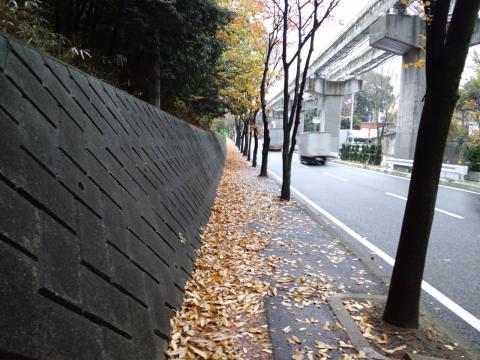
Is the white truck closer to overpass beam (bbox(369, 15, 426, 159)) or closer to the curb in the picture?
overpass beam (bbox(369, 15, 426, 159))

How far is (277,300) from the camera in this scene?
411cm

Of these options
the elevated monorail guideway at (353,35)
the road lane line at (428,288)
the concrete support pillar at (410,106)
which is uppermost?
the elevated monorail guideway at (353,35)

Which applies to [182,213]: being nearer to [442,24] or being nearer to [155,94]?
[442,24]

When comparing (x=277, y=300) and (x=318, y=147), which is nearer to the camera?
(x=277, y=300)

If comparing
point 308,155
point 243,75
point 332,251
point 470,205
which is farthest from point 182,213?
point 308,155

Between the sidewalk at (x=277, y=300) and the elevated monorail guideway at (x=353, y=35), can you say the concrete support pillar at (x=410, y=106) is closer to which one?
the elevated monorail guideway at (x=353, y=35)

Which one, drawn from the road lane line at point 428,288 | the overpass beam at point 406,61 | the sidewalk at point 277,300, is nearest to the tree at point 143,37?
the sidewalk at point 277,300

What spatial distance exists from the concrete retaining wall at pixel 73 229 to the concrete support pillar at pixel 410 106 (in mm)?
21046

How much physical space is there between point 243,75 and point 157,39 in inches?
412

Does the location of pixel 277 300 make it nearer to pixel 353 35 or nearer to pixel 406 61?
pixel 406 61

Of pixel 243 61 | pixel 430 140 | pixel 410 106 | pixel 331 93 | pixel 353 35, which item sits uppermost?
pixel 353 35

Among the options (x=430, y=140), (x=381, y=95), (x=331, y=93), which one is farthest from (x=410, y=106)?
(x=381, y=95)

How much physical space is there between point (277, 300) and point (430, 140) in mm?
2395

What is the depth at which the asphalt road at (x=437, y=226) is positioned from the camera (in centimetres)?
455
